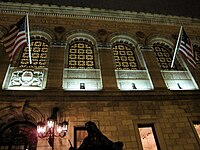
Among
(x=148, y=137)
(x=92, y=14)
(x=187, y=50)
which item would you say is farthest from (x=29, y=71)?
(x=187, y=50)

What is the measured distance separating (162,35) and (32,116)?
9.97 metres

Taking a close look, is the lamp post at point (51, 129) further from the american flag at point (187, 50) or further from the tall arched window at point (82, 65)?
the american flag at point (187, 50)

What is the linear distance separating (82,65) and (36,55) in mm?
2681

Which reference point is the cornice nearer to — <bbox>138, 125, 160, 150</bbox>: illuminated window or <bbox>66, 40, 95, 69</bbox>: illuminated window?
<bbox>66, 40, 95, 69</bbox>: illuminated window

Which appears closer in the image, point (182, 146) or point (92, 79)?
point (182, 146)

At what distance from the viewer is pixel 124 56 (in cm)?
1237

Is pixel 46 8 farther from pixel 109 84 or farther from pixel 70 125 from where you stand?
pixel 70 125

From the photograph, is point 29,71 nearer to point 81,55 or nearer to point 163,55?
point 81,55

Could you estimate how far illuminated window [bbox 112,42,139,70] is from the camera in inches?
460

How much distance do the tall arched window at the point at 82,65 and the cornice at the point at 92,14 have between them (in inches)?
82.7

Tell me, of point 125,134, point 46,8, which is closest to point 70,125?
point 125,134

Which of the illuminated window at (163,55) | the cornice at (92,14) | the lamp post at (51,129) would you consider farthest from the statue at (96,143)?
the cornice at (92,14)

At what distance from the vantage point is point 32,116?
8.48 metres

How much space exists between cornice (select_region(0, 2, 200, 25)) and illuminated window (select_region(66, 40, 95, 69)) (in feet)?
7.96
